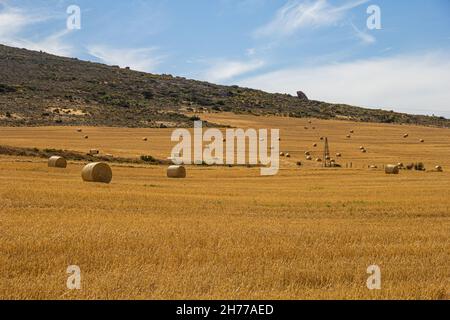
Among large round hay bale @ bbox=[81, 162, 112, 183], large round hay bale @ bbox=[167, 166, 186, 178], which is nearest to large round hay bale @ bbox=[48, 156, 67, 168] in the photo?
large round hay bale @ bbox=[167, 166, 186, 178]

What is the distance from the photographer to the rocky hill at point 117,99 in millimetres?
87625

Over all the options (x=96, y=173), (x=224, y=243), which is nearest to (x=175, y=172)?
(x=96, y=173)

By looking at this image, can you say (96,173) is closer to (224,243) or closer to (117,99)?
(224,243)

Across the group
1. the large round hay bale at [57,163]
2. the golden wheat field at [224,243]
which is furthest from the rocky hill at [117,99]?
the golden wheat field at [224,243]

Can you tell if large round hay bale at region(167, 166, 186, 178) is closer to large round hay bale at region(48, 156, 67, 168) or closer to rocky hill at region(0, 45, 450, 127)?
large round hay bale at region(48, 156, 67, 168)

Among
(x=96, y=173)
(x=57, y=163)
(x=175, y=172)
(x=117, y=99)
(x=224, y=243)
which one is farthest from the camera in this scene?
(x=117, y=99)

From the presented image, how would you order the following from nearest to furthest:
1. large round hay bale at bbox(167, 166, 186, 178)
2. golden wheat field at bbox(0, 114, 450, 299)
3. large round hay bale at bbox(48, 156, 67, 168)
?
golden wheat field at bbox(0, 114, 450, 299) < large round hay bale at bbox(167, 166, 186, 178) < large round hay bale at bbox(48, 156, 67, 168)

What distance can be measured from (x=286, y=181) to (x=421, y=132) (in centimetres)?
7071

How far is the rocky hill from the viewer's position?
3450 inches

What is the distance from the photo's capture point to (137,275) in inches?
373

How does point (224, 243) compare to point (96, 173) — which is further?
point (96, 173)

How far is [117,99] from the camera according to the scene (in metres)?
103
